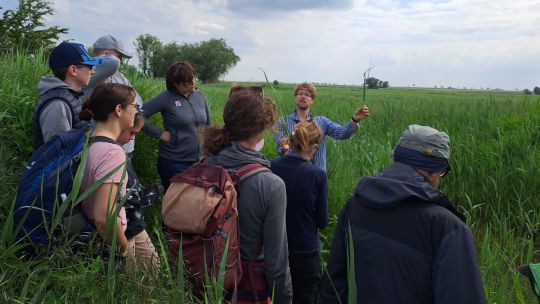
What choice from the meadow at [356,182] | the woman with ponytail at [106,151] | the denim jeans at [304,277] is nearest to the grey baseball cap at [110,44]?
the meadow at [356,182]

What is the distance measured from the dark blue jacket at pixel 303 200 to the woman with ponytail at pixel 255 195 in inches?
20.5

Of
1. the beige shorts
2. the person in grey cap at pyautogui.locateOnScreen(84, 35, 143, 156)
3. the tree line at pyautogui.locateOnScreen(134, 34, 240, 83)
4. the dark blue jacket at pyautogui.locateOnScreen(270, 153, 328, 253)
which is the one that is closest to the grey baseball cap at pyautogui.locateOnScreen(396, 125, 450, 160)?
the dark blue jacket at pyautogui.locateOnScreen(270, 153, 328, 253)

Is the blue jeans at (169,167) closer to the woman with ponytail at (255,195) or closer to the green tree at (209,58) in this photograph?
the woman with ponytail at (255,195)

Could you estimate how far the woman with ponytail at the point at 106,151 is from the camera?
199cm

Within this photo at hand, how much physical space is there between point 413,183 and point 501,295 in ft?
2.36

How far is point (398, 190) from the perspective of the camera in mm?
1727

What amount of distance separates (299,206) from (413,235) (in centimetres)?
117

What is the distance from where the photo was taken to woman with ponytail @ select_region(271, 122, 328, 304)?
2799mm

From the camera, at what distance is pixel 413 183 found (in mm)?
1736

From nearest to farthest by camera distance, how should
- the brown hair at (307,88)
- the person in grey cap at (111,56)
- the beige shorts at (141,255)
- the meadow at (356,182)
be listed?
the meadow at (356,182)
the beige shorts at (141,255)
the person in grey cap at (111,56)
the brown hair at (307,88)

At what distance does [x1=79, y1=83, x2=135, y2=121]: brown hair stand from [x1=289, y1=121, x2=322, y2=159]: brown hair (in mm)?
1043

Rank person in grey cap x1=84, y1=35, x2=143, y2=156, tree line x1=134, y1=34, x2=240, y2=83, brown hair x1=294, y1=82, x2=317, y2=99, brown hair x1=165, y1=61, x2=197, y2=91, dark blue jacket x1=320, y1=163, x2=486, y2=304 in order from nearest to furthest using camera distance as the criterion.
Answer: dark blue jacket x1=320, y1=163, x2=486, y2=304 < person in grey cap x1=84, y1=35, x2=143, y2=156 < brown hair x1=165, y1=61, x2=197, y2=91 < brown hair x1=294, y1=82, x2=317, y2=99 < tree line x1=134, y1=34, x2=240, y2=83

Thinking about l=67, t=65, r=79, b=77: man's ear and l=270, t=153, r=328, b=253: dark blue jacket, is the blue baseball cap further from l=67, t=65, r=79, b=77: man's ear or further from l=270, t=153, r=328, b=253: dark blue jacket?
l=270, t=153, r=328, b=253: dark blue jacket

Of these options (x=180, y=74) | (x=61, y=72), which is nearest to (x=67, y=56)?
(x=61, y=72)
